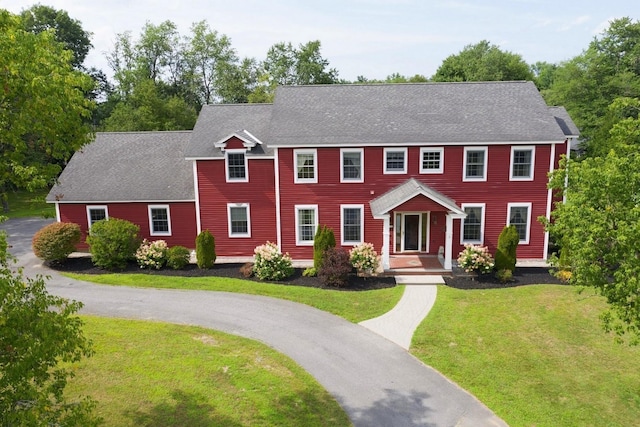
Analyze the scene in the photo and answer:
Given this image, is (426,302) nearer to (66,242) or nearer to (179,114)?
(66,242)

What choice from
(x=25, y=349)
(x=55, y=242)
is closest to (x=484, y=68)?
(x=55, y=242)

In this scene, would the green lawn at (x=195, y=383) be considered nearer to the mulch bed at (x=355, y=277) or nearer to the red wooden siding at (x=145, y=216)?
the mulch bed at (x=355, y=277)

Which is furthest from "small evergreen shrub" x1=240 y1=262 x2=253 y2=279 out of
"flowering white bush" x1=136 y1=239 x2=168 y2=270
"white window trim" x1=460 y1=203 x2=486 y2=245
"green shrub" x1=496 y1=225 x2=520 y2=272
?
"green shrub" x1=496 y1=225 x2=520 y2=272

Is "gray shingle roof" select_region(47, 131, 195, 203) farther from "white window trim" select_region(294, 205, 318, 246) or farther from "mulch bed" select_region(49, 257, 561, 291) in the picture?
"white window trim" select_region(294, 205, 318, 246)

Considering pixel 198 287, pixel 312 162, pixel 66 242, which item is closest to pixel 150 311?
pixel 198 287

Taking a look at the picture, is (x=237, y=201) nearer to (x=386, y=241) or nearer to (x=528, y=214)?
(x=386, y=241)

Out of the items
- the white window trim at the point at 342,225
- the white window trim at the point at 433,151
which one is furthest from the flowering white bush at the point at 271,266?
the white window trim at the point at 433,151

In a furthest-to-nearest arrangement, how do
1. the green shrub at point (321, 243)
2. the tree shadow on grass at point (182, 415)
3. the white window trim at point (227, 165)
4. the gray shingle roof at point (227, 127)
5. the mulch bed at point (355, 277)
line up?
1. the gray shingle roof at point (227, 127)
2. the white window trim at point (227, 165)
3. the green shrub at point (321, 243)
4. the mulch bed at point (355, 277)
5. the tree shadow on grass at point (182, 415)
